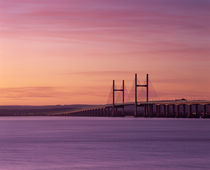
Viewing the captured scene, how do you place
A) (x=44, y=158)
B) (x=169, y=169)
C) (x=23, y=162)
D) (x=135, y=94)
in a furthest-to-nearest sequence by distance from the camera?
(x=135, y=94)
(x=44, y=158)
(x=23, y=162)
(x=169, y=169)

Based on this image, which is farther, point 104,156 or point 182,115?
point 182,115

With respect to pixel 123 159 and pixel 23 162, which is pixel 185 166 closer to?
pixel 123 159

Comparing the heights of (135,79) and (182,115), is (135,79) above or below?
above

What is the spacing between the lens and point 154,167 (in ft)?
85.5

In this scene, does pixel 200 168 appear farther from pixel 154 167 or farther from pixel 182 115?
pixel 182 115

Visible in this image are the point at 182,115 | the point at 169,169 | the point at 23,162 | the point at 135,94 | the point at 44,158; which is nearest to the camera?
the point at 169,169

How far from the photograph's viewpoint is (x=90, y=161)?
28.6 metres

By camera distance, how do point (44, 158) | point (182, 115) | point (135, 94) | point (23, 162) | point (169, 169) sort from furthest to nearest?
1. point (182, 115)
2. point (135, 94)
3. point (44, 158)
4. point (23, 162)
5. point (169, 169)

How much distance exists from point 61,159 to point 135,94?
399ft

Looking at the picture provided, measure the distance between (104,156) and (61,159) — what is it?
2.97 metres

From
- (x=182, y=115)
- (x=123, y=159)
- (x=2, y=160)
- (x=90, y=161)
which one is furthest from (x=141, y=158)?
(x=182, y=115)

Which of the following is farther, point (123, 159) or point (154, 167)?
point (123, 159)

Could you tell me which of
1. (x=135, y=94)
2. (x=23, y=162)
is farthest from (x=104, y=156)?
(x=135, y=94)

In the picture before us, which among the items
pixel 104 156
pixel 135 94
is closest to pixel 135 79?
pixel 135 94
